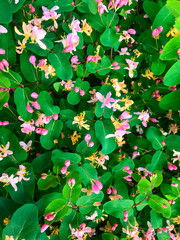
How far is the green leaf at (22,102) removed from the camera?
650 mm

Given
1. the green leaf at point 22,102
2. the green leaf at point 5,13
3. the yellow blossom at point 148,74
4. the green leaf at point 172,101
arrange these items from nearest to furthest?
the green leaf at point 5,13 → the green leaf at point 22,102 → the green leaf at point 172,101 → the yellow blossom at point 148,74

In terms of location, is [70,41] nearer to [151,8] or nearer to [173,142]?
[151,8]

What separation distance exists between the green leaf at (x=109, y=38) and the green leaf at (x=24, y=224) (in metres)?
0.58

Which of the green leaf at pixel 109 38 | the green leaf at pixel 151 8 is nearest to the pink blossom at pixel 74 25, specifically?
the green leaf at pixel 109 38

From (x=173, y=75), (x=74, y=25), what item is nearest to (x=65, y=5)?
(x=74, y=25)

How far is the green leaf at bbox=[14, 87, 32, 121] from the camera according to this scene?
0.65 meters

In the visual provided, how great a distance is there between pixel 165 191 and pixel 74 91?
21.4 inches

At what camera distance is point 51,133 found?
73cm

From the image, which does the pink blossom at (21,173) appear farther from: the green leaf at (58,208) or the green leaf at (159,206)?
the green leaf at (159,206)

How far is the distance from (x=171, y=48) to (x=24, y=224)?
27.6 inches

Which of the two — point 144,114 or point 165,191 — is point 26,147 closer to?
point 144,114

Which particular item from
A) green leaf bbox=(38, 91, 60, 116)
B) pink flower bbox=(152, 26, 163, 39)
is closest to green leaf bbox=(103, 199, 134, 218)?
green leaf bbox=(38, 91, 60, 116)

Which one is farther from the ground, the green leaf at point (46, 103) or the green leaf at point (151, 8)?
the green leaf at point (151, 8)

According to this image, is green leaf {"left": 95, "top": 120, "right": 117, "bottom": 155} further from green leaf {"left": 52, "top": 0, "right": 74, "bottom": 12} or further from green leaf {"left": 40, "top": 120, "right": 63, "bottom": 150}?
green leaf {"left": 52, "top": 0, "right": 74, "bottom": 12}
